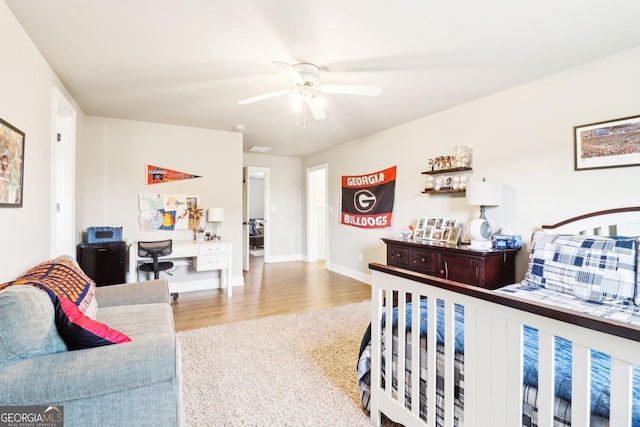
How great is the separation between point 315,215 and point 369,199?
2281 mm

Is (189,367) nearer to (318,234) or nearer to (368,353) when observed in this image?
(368,353)

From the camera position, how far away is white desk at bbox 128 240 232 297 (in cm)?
392

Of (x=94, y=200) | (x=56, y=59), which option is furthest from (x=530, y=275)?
(x=94, y=200)

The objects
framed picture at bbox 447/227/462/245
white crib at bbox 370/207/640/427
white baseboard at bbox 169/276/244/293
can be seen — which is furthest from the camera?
white baseboard at bbox 169/276/244/293

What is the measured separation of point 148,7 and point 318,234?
5.62 metres

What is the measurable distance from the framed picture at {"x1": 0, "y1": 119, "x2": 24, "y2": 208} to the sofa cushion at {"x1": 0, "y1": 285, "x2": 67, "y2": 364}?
0.83 metres

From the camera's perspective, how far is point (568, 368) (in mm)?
1155

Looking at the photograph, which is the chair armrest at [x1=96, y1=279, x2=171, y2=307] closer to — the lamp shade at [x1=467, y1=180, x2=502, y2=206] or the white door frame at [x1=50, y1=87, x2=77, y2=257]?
the white door frame at [x1=50, y1=87, x2=77, y2=257]

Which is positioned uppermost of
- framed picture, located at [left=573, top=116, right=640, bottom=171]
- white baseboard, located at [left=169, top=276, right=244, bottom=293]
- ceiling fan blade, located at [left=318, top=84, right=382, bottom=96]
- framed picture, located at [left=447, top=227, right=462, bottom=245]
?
ceiling fan blade, located at [left=318, top=84, right=382, bottom=96]

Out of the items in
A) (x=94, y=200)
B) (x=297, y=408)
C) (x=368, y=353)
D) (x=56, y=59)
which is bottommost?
(x=297, y=408)

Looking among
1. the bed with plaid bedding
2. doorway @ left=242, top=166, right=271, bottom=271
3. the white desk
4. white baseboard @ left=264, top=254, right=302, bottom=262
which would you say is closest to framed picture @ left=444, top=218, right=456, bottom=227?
the bed with plaid bedding

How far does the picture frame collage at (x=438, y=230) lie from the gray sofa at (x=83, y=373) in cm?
292

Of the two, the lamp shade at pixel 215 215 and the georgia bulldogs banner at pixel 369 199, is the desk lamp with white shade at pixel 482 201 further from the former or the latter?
the lamp shade at pixel 215 215

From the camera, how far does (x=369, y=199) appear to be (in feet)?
15.8
